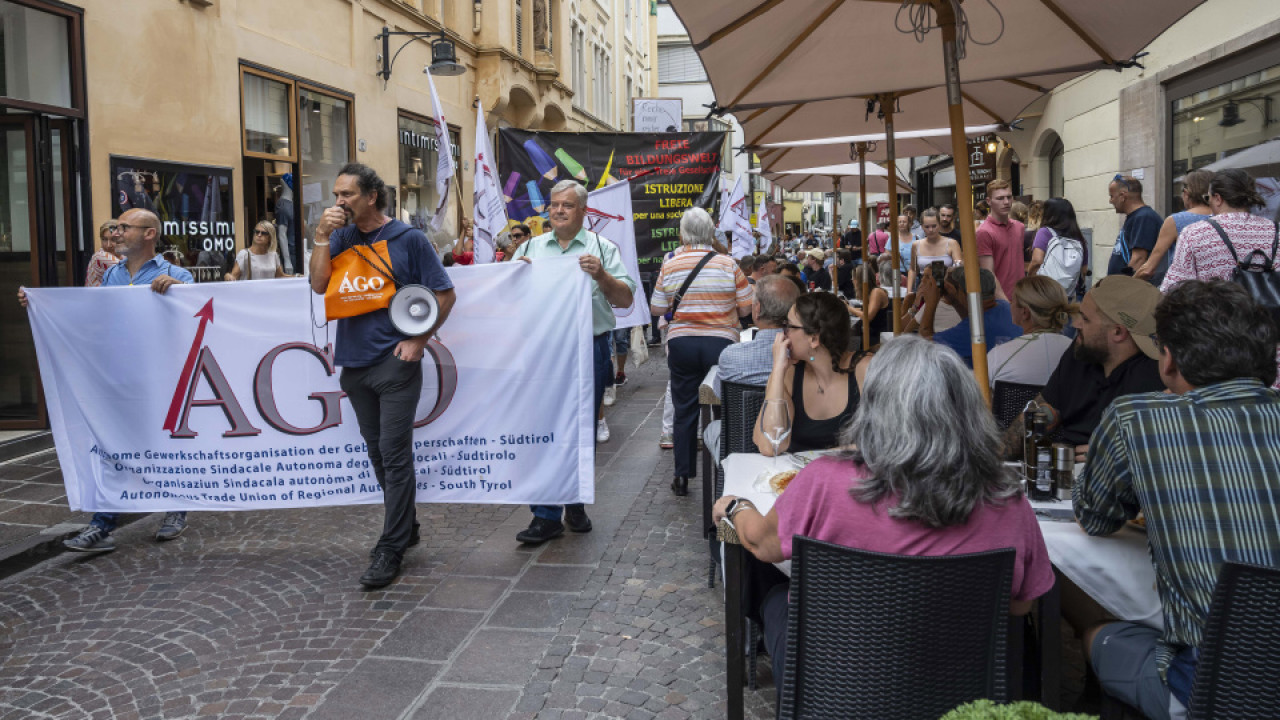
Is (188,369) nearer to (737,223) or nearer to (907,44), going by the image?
(907,44)

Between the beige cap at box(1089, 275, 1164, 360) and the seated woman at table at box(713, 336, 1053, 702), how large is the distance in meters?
1.68

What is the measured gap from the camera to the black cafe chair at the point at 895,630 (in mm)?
2301

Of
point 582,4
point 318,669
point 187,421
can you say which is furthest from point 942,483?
point 582,4

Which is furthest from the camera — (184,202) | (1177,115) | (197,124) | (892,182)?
(1177,115)

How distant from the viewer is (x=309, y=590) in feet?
16.0

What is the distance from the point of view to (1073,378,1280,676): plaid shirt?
2328 mm

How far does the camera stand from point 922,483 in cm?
237

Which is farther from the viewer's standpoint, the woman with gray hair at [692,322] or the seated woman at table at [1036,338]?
the woman with gray hair at [692,322]

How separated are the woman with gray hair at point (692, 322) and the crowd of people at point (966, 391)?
14 mm

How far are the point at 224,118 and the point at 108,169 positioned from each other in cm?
208

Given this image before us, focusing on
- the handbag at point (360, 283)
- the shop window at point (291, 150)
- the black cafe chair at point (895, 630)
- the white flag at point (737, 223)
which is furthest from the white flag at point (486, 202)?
the white flag at point (737, 223)

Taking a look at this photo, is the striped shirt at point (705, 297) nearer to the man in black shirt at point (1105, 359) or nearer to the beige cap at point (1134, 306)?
the man in black shirt at point (1105, 359)

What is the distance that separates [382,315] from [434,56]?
29.4ft

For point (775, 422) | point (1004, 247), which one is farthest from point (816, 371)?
point (1004, 247)
